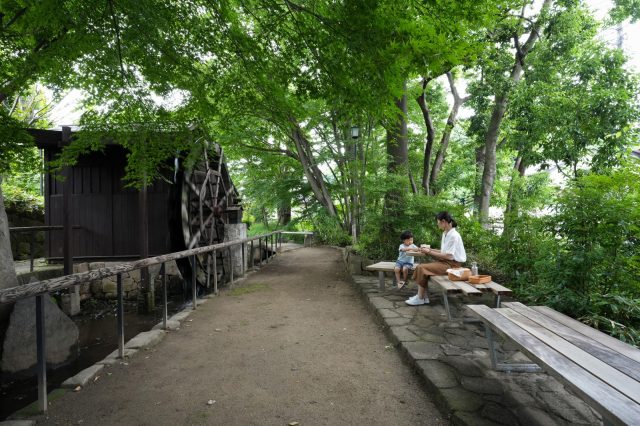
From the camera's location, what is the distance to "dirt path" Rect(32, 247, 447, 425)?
259 centimetres

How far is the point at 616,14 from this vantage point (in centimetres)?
995

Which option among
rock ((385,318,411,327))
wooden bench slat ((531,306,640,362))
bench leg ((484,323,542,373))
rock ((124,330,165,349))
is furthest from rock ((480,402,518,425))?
rock ((124,330,165,349))

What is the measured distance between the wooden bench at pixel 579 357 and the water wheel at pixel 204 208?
7.04m

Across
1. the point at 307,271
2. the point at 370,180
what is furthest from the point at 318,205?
the point at 370,180

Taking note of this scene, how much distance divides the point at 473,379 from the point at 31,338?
17.8ft

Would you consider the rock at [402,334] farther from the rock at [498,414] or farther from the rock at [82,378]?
the rock at [82,378]

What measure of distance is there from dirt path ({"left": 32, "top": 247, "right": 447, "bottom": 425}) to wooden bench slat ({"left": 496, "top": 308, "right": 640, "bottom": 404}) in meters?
0.89

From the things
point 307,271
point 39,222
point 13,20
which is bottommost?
point 307,271

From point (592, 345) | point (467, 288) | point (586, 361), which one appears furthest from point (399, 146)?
point (586, 361)

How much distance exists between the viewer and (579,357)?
1.99m

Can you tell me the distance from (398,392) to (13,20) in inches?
247

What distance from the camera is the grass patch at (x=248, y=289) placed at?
6.97m

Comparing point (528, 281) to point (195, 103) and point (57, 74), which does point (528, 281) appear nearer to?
point (195, 103)

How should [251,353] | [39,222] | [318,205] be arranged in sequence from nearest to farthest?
[251,353] → [39,222] → [318,205]
